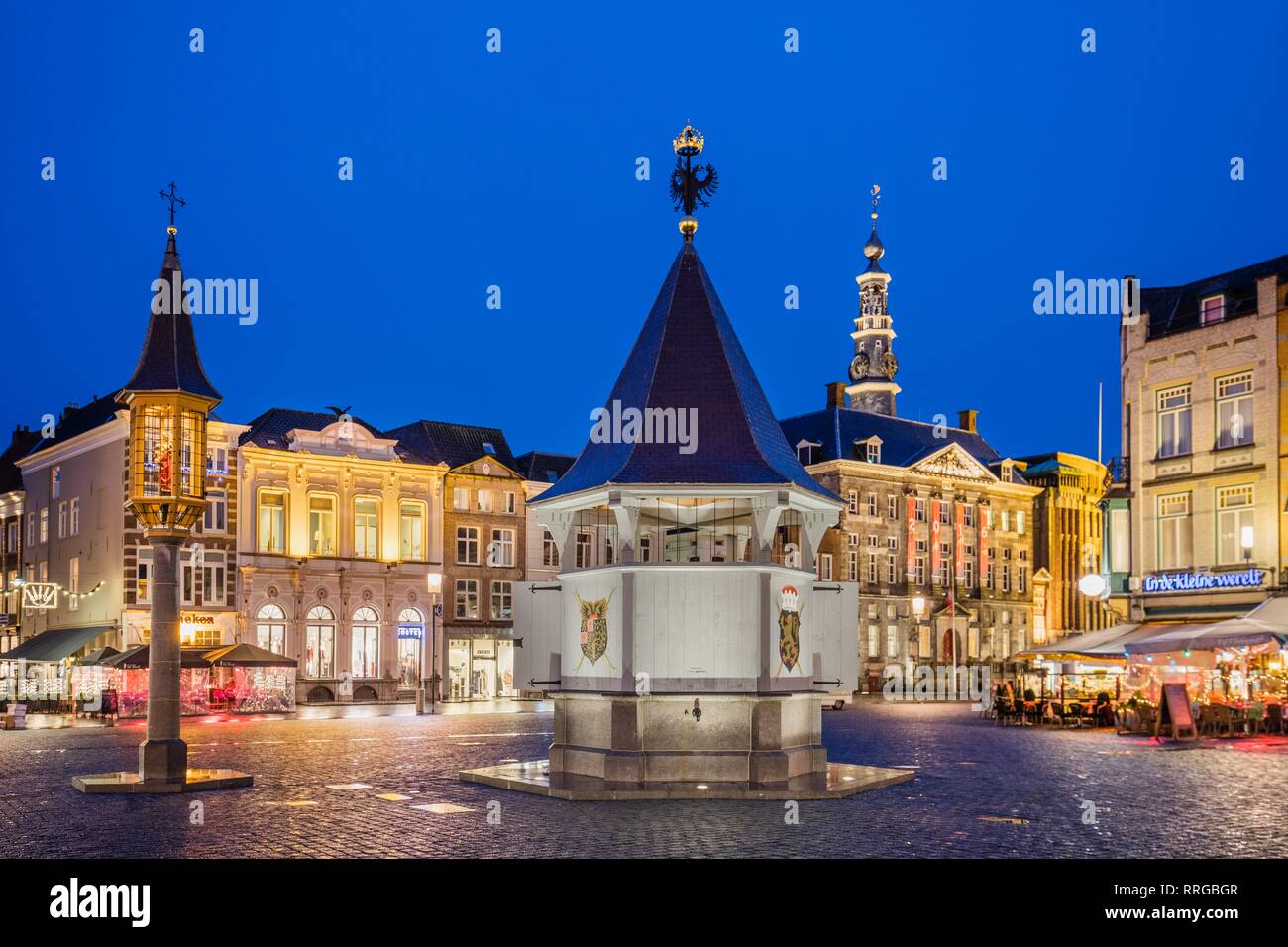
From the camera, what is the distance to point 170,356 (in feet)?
71.2

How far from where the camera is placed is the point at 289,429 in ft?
199

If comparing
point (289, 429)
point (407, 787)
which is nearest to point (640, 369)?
point (407, 787)

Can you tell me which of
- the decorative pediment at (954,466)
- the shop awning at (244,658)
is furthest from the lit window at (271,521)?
the decorative pediment at (954,466)

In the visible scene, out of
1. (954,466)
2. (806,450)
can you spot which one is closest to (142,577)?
(806,450)

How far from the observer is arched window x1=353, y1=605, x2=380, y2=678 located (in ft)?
201

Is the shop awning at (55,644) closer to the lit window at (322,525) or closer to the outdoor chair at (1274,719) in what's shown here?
the lit window at (322,525)

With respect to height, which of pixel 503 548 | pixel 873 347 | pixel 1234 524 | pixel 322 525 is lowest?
pixel 503 548

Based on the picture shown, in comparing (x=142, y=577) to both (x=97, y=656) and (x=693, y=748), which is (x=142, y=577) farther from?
(x=693, y=748)

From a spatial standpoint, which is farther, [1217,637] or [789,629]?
[1217,637]

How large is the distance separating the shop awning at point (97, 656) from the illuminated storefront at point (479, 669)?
16568mm

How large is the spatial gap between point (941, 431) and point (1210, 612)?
2036 inches

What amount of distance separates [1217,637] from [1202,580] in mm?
9708

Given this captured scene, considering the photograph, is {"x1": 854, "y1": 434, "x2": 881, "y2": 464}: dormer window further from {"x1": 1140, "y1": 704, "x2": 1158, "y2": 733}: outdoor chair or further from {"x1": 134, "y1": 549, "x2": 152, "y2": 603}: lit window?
{"x1": 1140, "y1": 704, "x2": 1158, "y2": 733}: outdoor chair
